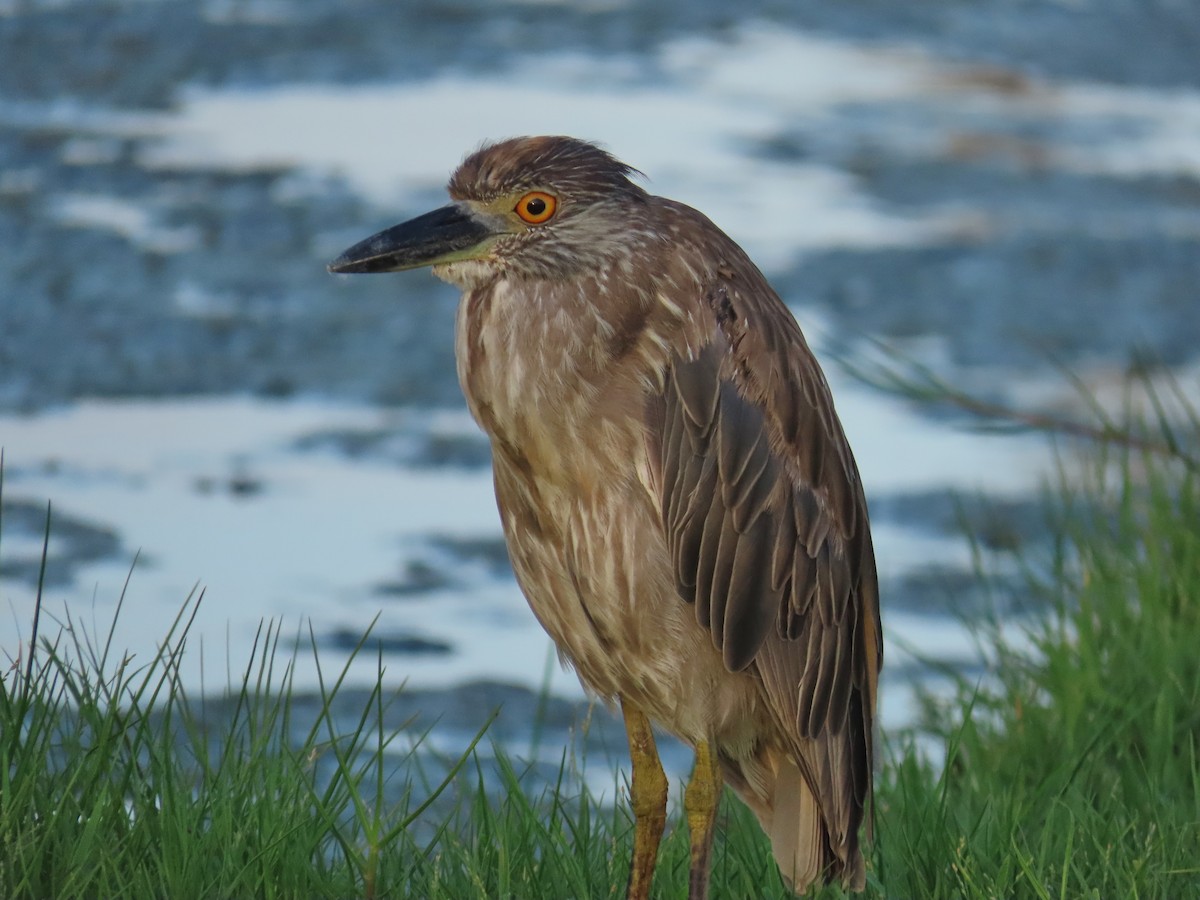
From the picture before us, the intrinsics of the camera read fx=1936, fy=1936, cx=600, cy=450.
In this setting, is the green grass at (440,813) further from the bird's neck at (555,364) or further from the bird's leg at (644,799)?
the bird's neck at (555,364)

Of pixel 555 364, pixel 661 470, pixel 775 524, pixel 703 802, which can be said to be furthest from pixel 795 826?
pixel 555 364

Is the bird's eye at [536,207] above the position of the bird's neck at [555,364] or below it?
above

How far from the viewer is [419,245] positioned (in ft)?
12.7

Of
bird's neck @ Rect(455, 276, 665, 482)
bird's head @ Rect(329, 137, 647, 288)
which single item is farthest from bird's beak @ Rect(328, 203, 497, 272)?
bird's neck @ Rect(455, 276, 665, 482)

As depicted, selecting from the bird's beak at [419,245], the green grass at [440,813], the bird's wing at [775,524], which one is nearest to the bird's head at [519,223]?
the bird's beak at [419,245]

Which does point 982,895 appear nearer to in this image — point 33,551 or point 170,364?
point 33,551

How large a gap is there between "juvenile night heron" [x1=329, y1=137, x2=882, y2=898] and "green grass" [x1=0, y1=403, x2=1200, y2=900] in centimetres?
16

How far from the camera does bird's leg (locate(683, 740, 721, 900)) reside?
380 cm

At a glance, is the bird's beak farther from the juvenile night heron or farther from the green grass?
the green grass

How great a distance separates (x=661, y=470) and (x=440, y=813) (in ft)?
4.40

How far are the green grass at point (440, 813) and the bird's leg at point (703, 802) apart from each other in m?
0.11

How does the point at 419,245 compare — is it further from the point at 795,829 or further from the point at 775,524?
the point at 795,829

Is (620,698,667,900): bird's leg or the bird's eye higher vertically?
the bird's eye

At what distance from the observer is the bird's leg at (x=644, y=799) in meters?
3.77
